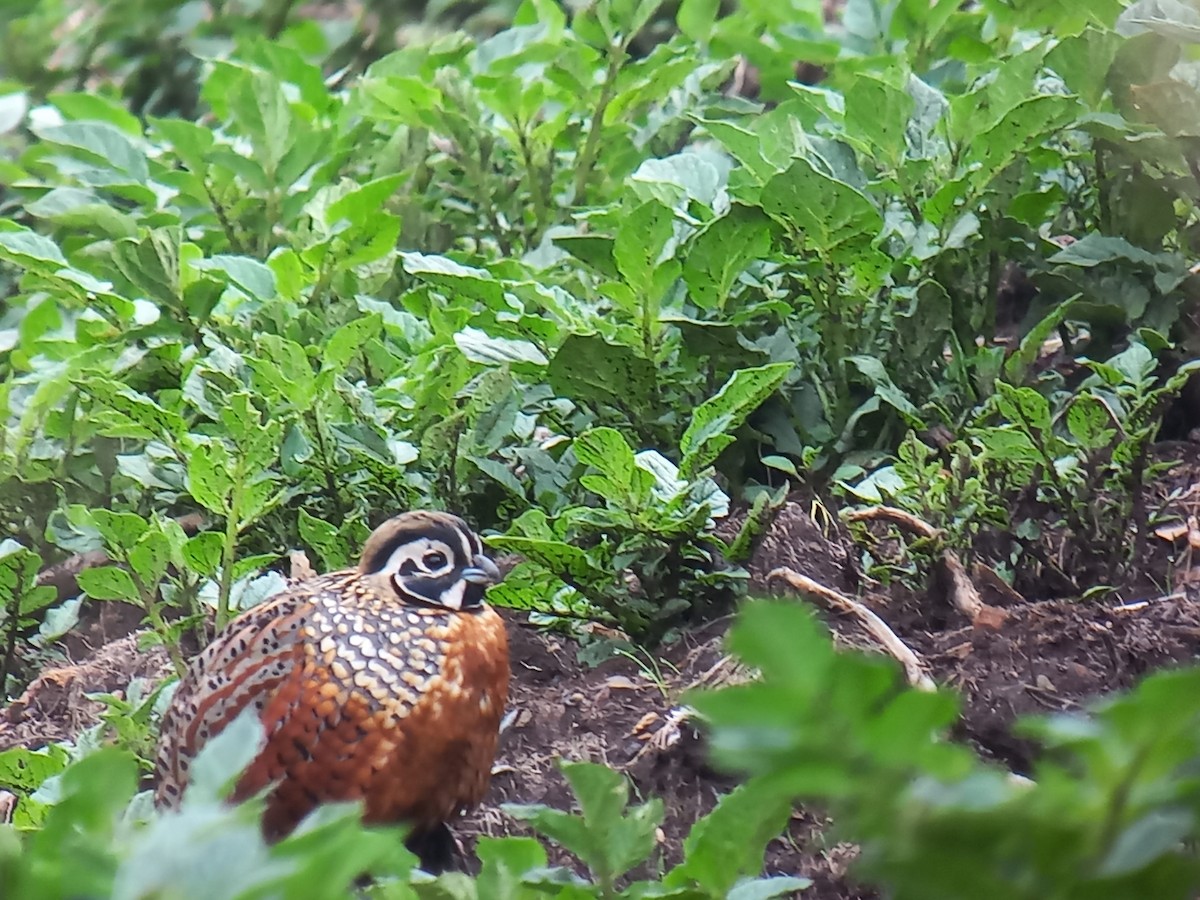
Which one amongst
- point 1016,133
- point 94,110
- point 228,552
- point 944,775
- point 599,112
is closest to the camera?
point 944,775

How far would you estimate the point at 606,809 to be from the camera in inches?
60.6

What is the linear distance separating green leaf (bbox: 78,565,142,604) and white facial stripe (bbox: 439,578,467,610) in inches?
21.5

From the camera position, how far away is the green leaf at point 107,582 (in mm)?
2535

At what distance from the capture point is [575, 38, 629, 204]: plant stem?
3.69 metres

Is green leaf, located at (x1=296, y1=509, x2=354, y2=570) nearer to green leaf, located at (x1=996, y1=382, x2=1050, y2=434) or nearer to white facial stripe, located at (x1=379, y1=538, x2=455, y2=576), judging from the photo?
white facial stripe, located at (x1=379, y1=538, x2=455, y2=576)

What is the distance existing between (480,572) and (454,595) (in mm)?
54

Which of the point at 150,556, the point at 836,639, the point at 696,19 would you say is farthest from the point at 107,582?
the point at 696,19

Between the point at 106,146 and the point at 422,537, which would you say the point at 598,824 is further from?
the point at 106,146

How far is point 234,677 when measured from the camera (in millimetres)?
2283

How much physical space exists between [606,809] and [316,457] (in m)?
1.45

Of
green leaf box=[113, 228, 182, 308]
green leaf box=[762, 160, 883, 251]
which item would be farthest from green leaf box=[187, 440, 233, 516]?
green leaf box=[762, 160, 883, 251]

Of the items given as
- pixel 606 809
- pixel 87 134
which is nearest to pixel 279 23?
pixel 87 134

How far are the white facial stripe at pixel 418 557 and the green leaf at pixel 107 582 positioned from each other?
0.46 m

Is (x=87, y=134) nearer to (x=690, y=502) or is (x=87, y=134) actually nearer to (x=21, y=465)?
(x=21, y=465)
